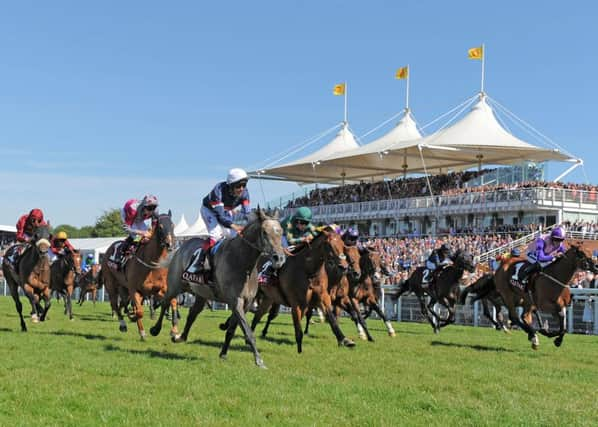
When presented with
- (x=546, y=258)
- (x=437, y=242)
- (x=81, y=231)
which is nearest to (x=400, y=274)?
(x=437, y=242)

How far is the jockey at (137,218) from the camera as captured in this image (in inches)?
511

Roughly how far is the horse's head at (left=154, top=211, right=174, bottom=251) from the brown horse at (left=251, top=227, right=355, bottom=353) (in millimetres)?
1853

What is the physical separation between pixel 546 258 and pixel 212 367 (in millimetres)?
6449

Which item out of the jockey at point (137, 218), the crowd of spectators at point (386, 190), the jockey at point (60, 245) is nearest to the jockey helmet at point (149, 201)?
the jockey at point (137, 218)

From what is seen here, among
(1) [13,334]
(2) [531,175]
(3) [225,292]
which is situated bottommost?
(1) [13,334]

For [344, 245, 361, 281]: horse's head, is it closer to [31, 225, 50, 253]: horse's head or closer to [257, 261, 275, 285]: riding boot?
[257, 261, 275, 285]: riding boot

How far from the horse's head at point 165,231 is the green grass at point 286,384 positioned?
1.51 m

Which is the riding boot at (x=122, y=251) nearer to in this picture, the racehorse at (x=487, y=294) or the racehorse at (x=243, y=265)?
the racehorse at (x=243, y=265)

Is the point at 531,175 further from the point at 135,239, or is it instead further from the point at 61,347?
the point at 61,347

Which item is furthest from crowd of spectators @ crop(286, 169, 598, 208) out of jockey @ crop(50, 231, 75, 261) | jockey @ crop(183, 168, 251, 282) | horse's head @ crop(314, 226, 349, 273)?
jockey @ crop(183, 168, 251, 282)

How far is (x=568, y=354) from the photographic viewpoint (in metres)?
11.8

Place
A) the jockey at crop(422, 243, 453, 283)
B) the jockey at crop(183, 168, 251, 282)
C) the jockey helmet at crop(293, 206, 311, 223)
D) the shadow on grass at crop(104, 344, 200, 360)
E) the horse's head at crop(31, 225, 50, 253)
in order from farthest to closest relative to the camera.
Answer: the jockey at crop(422, 243, 453, 283) < the horse's head at crop(31, 225, 50, 253) < the jockey helmet at crop(293, 206, 311, 223) < the jockey at crop(183, 168, 251, 282) < the shadow on grass at crop(104, 344, 200, 360)

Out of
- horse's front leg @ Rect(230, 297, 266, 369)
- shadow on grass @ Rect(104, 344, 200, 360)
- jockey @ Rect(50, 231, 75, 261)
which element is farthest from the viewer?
jockey @ Rect(50, 231, 75, 261)

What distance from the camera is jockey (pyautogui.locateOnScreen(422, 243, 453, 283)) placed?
17.4m
